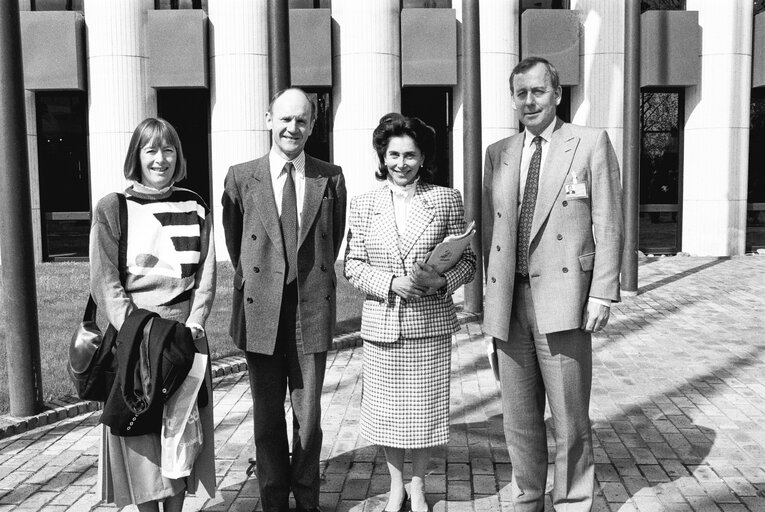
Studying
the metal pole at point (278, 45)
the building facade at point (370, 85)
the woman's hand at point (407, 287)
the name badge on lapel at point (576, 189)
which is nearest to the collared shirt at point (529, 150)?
the name badge on lapel at point (576, 189)

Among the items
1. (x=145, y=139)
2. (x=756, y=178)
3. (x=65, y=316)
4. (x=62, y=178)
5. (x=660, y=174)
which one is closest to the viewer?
(x=145, y=139)

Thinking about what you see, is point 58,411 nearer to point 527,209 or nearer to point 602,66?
point 527,209

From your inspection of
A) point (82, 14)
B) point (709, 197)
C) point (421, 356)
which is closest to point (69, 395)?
point (421, 356)

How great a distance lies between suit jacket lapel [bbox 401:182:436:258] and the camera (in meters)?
4.07

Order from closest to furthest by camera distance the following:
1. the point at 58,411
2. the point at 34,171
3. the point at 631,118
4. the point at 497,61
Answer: the point at 58,411 → the point at 631,118 → the point at 497,61 → the point at 34,171

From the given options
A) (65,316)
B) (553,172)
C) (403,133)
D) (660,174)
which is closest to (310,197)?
(403,133)

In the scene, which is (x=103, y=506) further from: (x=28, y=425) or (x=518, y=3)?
(x=518, y=3)

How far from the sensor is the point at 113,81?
1462cm

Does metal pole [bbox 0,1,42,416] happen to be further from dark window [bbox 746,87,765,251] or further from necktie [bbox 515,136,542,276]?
dark window [bbox 746,87,765,251]

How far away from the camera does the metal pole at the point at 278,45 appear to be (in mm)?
6973

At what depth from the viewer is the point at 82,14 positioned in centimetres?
1505

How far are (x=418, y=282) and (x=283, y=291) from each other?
71 cm

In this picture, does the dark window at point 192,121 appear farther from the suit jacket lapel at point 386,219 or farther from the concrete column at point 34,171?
the suit jacket lapel at point 386,219

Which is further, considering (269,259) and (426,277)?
(269,259)
